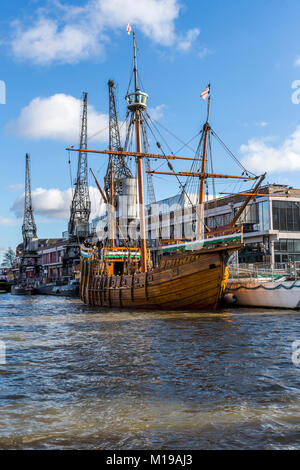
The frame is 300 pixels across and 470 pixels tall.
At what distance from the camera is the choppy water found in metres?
6.61

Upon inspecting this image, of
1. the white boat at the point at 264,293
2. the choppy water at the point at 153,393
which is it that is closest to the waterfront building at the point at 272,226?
the white boat at the point at 264,293

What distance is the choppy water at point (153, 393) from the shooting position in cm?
661

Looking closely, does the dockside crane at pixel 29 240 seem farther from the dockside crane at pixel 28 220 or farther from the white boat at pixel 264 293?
the white boat at pixel 264 293

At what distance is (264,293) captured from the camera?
30062mm

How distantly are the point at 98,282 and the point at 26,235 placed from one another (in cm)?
9180

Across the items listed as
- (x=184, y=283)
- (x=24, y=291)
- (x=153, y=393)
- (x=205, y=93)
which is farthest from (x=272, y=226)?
(x=24, y=291)

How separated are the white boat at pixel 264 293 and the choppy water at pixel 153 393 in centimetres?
1196

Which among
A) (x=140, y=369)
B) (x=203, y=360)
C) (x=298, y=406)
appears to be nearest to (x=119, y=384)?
(x=140, y=369)

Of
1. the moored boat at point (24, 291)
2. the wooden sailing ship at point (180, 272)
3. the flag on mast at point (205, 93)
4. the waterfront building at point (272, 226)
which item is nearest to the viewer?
the wooden sailing ship at point (180, 272)

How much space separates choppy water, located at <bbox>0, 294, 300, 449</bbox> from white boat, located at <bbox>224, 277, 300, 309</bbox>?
39.2 ft

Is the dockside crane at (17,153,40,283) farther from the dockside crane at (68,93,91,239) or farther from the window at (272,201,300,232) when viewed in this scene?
the window at (272,201,300,232)

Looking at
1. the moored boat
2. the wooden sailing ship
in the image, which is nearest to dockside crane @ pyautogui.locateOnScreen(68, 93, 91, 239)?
the moored boat

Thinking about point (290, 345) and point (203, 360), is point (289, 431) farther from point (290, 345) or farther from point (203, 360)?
point (290, 345)

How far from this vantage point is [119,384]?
970cm
